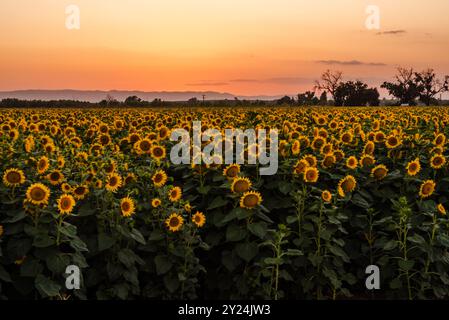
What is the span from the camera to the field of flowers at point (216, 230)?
5.09 meters

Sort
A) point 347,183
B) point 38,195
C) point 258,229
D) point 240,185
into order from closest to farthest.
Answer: point 38,195 < point 258,229 < point 240,185 < point 347,183

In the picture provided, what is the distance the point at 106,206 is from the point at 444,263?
3.67 m

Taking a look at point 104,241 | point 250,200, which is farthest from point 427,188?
point 104,241

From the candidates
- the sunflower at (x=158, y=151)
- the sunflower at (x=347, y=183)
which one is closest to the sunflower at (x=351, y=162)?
the sunflower at (x=347, y=183)

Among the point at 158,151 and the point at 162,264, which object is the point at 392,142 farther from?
the point at 162,264

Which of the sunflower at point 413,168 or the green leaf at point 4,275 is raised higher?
the sunflower at point 413,168

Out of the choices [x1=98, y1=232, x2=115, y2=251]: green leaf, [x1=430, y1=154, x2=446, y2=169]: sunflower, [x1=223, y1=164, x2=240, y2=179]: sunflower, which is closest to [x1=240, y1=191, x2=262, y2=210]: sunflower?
[x1=223, y1=164, x2=240, y2=179]: sunflower

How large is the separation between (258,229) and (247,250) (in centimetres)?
25

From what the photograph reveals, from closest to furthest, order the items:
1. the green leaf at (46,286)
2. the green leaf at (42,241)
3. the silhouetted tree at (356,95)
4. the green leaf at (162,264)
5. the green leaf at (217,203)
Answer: the green leaf at (46,286)
the green leaf at (42,241)
the green leaf at (162,264)
the green leaf at (217,203)
the silhouetted tree at (356,95)

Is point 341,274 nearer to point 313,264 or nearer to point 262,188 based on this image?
point 313,264

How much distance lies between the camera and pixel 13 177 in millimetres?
5371

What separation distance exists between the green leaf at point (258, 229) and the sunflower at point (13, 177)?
229 centimetres

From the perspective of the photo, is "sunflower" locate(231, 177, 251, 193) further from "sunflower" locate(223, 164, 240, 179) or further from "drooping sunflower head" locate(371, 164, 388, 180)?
"drooping sunflower head" locate(371, 164, 388, 180)

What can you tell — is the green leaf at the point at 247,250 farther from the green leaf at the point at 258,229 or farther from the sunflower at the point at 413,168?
the sunflower at the point at 413,168
